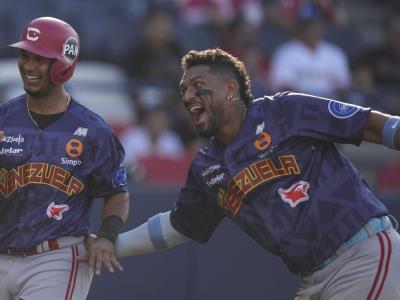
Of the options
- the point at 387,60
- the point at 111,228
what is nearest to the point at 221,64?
the point at 111,228

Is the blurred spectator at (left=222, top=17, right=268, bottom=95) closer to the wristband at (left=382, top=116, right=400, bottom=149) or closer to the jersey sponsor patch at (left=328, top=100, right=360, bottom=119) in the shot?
the jersey sponsor patch at (left=328, top=100, right=360, bottom=119)

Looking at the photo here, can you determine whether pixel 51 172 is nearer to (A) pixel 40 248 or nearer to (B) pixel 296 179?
(A) pixel 40 248

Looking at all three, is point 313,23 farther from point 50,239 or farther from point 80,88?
point 50,239

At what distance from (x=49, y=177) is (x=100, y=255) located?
509 millimetres

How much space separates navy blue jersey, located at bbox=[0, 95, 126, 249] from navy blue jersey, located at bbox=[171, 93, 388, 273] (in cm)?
64

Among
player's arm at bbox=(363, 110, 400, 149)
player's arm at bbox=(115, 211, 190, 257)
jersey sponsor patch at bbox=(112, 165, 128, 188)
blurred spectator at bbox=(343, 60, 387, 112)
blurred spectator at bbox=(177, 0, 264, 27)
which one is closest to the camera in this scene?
player's arm at bbox=(363, 110, 400, 149)

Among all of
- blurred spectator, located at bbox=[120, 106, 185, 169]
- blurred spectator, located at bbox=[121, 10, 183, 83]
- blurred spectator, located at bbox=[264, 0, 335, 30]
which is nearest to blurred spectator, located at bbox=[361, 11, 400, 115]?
blurred spectator, located at bbox=[264, 0, 335, 30]

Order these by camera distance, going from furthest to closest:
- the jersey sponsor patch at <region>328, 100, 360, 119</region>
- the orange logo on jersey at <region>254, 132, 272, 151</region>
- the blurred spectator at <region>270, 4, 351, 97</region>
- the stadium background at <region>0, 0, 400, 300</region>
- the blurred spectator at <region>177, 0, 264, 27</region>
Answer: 1. the blurred spectator at <region>177, 0, 264, 27</region>
2. the blurred spectator at <region>270, 4, 351, 97</region>
3. the stadium background at <region>0, 0, 400, 300</region>
4. the orange logo on jersey at <region>254, 132, 272, 151</region>
5. the jersey sponsor patch at <region>328, 100, 360, 119</region>

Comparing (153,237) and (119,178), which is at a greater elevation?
(119,178)

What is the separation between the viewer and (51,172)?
5398 mm

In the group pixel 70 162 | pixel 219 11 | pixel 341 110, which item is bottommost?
pixel 70 162

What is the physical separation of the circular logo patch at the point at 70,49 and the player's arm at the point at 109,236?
82cm

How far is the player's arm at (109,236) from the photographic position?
5.41 m

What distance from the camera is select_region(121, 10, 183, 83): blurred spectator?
10914mm
